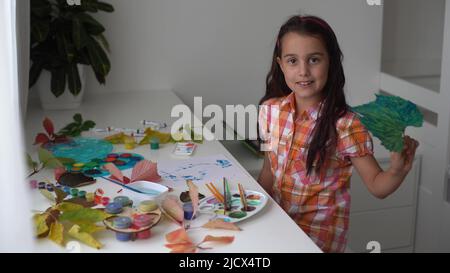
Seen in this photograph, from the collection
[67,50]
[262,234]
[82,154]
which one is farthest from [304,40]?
[67,50]

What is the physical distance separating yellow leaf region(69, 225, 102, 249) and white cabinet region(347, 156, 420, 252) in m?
1.32

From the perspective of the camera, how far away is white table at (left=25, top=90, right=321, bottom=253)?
121 cm

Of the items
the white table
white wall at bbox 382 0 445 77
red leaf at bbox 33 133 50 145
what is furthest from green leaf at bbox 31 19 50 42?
white wall at bbox 382 0 445 77

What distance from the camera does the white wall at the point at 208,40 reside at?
2.51m

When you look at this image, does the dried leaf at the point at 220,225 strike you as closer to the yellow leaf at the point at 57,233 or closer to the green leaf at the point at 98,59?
the yellow leaf at the point at 57,233

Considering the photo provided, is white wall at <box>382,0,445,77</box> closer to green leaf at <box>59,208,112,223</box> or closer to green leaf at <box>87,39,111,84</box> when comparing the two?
green leaf at <box>87,39,111,84</box>

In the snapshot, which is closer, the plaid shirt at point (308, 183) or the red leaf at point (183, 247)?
the red leaf at point (183, 247)

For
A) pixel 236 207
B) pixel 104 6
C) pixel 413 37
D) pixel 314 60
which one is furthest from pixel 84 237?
pixel 413 37

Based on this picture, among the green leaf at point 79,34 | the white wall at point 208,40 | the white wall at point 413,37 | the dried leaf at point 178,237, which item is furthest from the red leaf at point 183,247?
the white wall at point 413,37

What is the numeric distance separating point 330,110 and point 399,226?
1057 mm

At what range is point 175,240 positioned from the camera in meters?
1.22

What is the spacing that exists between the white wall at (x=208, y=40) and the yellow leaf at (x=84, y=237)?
137 centimetres

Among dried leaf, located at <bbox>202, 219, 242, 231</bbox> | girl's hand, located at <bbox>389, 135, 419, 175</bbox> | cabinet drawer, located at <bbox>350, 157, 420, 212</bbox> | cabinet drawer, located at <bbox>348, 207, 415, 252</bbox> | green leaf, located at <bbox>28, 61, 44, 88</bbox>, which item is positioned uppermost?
green leaf, located at <bbox>28, 61, 44, 88</bbox>

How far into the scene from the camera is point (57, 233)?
4.09ft
